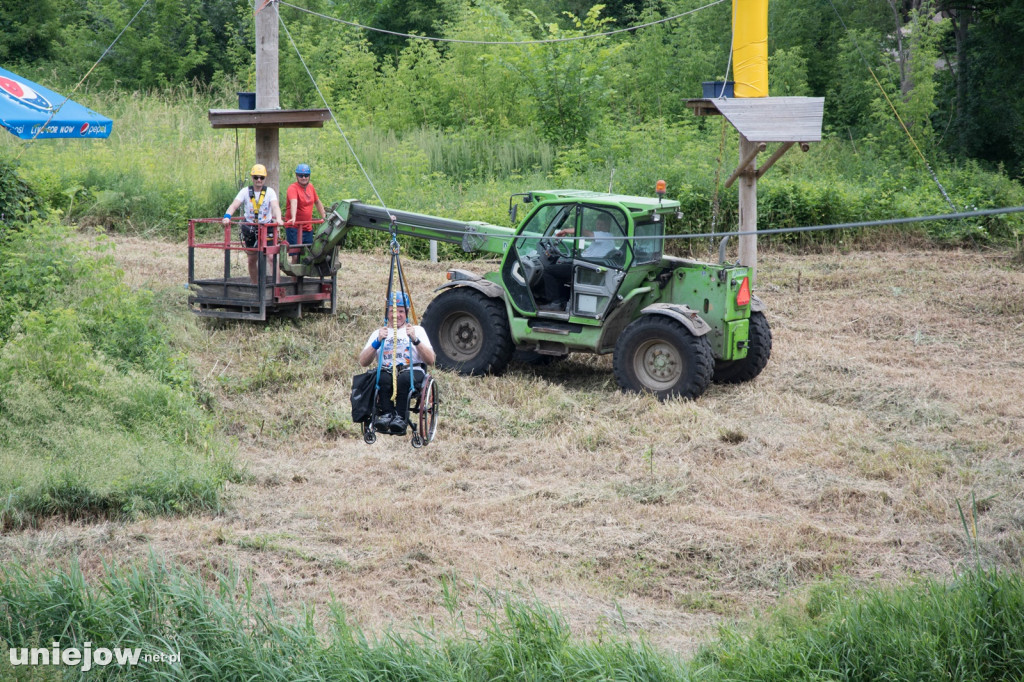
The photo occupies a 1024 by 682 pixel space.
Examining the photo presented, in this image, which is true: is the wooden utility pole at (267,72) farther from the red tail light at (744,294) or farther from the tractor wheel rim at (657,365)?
the red tail light at (744,294)

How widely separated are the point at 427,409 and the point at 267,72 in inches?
282

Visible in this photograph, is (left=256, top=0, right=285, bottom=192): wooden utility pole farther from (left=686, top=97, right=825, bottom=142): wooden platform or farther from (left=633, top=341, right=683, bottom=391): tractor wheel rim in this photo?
(left=686, top=97, right=825, bottom=142): wooden platform

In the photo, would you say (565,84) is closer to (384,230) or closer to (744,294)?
(384,230)

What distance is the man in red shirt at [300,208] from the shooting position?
13.0 m

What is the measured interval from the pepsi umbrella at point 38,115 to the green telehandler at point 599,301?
5311mm

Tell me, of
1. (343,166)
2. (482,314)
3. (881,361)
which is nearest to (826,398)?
(881,361)

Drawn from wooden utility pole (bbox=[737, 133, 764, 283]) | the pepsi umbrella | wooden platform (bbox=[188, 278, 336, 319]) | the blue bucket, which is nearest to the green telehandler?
wooden utility pole (bbox=[737, 133, 764, 283])

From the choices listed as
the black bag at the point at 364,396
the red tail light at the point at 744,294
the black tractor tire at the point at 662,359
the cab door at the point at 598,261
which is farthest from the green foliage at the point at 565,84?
the black bag at the point at 364,396

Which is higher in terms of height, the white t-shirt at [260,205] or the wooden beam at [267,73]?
the wooden beam at [267,73]

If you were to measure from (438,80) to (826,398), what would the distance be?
656 inches

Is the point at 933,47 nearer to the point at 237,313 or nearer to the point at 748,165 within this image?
the point at 748,165

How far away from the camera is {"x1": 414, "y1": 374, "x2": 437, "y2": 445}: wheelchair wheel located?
765cm

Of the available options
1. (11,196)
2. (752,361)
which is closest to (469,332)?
(752,361)

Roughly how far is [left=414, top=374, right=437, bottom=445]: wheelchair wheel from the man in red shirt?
5573mm
